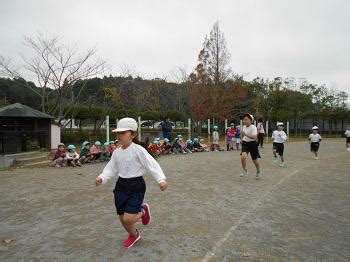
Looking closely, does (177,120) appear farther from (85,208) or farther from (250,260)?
(250,260)

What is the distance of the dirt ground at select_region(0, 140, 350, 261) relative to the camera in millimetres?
3918

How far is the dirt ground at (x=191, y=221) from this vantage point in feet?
12.9

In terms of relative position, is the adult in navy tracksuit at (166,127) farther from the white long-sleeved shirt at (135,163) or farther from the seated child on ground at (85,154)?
the white long-sleeved shirt at (135,163)

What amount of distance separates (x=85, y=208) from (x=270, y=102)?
40057 millimetres

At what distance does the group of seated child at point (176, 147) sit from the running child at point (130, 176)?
36.5 ft

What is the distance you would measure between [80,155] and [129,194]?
941cm

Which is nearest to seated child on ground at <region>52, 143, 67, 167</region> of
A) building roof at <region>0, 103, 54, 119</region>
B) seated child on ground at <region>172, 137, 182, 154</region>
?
building roof at <region>0, 103, 54, 119</region>

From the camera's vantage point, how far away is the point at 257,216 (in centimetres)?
539

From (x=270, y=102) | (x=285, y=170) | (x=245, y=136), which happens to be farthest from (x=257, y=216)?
(x=270, y=102)

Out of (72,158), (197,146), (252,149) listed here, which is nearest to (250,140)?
(252,149)

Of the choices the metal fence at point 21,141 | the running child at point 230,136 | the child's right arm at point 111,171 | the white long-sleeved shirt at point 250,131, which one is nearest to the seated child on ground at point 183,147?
the running child at point 230,136

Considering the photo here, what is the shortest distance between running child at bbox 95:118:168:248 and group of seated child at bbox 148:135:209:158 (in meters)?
11.1

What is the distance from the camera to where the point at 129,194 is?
4.18 m

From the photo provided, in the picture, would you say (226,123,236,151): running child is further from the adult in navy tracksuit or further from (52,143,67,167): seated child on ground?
(52,143,67,167): seated child on ground
